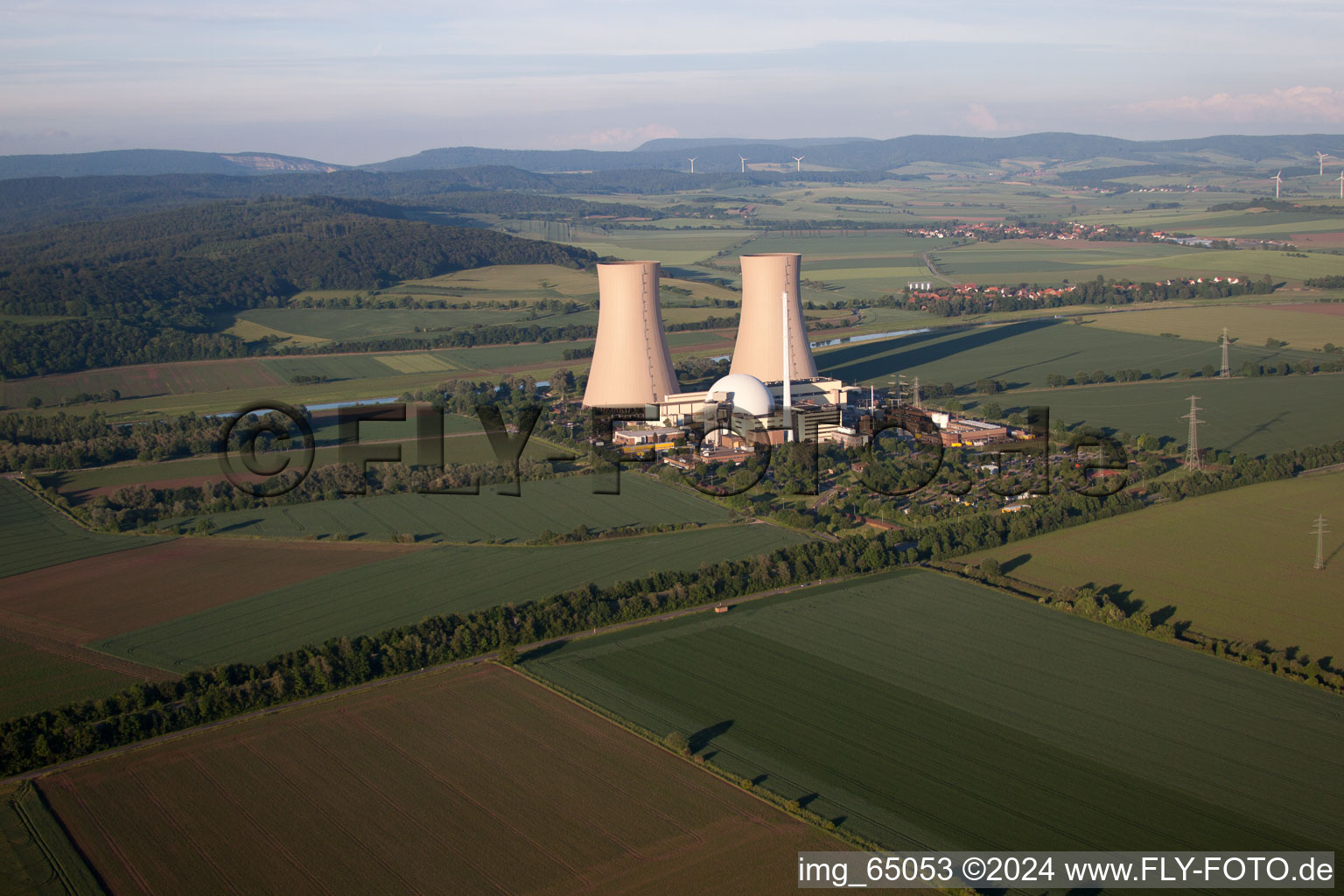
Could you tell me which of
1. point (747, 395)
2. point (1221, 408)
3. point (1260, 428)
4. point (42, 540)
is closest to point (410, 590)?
point (42, 540)

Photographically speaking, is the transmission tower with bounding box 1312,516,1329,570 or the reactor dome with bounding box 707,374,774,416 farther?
the reactor dome with bounding box 707,374,774,416

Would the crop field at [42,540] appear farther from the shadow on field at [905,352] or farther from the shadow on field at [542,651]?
the shadow on field at [905,352]

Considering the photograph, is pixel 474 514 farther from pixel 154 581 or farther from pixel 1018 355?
pixel 1018 355

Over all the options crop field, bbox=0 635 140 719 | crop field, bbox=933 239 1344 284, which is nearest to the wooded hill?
crop field, bbox=933 239 1344 284

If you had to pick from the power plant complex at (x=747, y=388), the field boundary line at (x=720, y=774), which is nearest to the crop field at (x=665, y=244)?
the power plant complex at (x=747, y=388)

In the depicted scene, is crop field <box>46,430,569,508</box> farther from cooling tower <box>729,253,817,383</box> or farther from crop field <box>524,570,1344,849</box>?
Answer: crop field <box>524,570,1344,849</box>

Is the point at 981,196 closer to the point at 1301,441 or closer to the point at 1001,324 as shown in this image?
the point at 1001,324

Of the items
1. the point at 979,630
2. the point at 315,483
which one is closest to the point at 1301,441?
the point at 979,630
